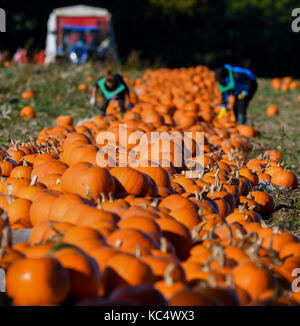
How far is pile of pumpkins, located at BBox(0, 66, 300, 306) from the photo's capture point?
236 cm

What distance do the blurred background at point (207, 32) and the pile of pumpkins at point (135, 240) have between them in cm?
2577

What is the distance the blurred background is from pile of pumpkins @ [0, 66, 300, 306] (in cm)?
2577

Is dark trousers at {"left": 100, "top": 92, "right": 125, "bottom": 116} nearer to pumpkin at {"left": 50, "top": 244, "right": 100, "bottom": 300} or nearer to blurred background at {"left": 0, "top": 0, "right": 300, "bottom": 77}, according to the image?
pumpkin at {"left": 50, "top": 244, "right": 100, "bottom": 300}

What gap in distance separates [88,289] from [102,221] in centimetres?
57

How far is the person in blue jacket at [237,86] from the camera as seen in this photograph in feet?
34.3

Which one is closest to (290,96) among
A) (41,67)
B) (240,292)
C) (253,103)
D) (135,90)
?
(253,103)

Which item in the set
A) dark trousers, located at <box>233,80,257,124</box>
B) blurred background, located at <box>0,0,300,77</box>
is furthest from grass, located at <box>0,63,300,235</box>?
blurred background, located at <box>0,0,300,77</box>

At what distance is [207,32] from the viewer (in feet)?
108

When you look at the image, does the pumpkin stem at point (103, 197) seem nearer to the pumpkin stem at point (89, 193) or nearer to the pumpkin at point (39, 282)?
the pumpkin stem at point (89, 193)

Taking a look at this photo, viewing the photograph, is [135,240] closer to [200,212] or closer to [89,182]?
[200,212]
